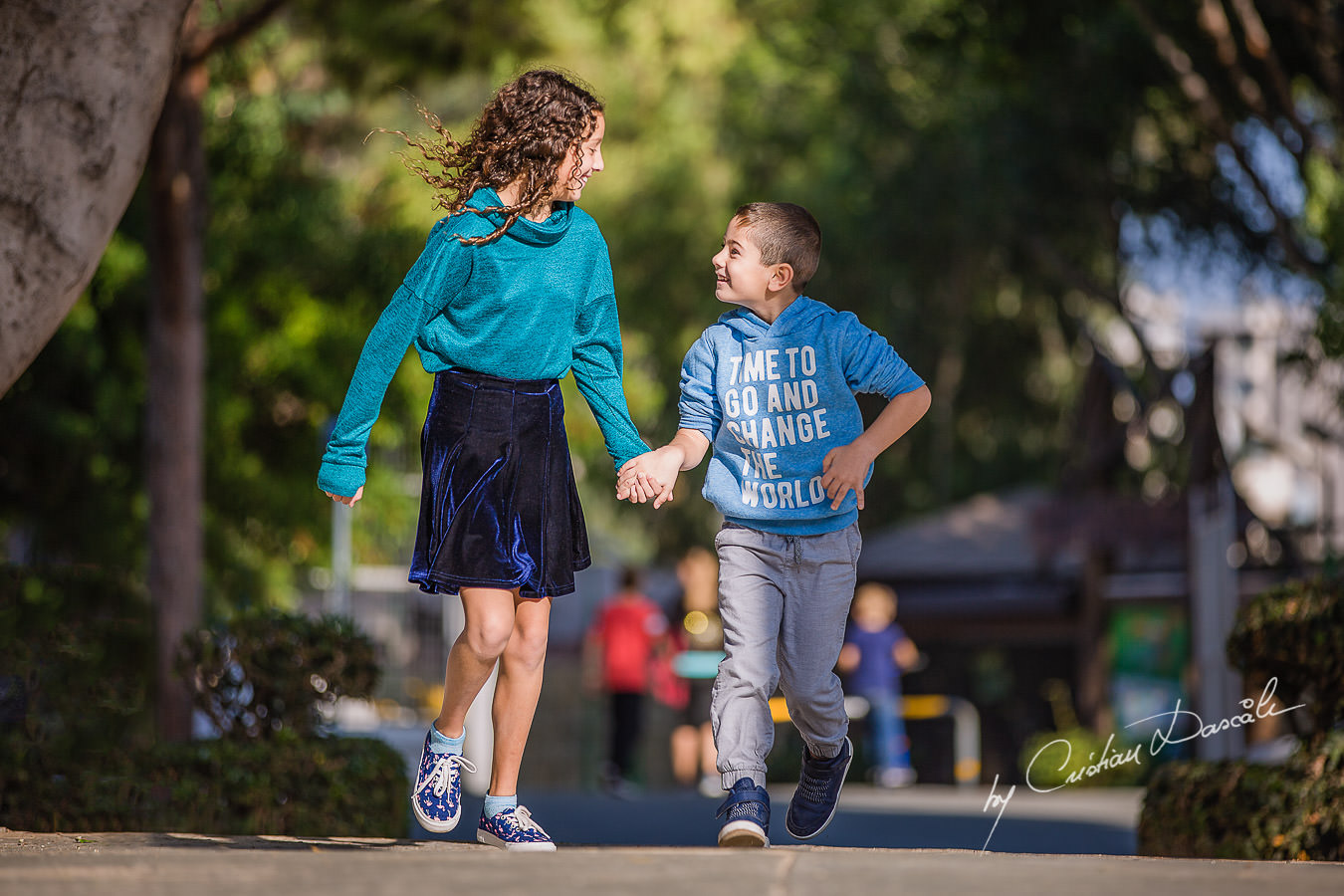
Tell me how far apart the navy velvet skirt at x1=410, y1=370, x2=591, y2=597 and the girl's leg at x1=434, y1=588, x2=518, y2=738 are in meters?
0.05

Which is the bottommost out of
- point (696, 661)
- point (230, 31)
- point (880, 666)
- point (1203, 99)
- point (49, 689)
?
point (696, 661)

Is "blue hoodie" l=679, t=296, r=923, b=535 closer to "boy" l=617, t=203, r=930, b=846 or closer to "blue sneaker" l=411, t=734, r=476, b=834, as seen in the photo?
"boy" l=617, t=203, r=930, b=846

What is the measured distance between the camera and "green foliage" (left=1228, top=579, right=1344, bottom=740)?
22.1 feet

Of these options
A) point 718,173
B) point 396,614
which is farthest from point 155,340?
point 718,173

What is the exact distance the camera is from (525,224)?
4980 mm

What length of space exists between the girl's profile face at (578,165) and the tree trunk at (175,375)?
5.61 m

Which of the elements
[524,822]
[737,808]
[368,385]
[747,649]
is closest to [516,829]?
[524,822]

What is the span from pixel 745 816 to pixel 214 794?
3.66m

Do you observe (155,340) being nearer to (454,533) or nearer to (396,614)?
(454,533)

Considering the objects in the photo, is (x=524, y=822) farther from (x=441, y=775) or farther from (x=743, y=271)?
(x=743, y=271)

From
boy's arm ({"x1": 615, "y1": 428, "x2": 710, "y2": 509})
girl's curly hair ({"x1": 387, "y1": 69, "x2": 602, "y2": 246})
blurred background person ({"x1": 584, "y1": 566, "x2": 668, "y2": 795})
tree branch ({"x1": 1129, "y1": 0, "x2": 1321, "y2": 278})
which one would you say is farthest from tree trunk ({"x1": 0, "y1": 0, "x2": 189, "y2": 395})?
tree branch ({"x1": 1129, "y1": 0, "x2": 1321, "y2": 278})

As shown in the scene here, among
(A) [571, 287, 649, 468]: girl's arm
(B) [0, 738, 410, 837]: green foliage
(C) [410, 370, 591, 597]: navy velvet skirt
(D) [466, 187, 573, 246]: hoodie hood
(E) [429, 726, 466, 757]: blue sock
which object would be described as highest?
(D) [466, 187, 573, 246]: hoodie hood

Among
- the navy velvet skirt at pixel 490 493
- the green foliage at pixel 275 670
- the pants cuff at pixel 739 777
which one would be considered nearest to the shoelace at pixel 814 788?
the pants cuff at pixel 739 777

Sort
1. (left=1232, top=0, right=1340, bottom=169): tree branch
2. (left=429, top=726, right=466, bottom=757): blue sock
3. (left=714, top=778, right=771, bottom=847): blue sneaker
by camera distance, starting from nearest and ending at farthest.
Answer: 1. (left=714, top=778, right=771, bottom=847): blue sneaker
2. (left=429, top=726, right=466, bottom=757): blue sock
3. (left=1232, top=0, right=1340, bottom=169): tree branch
